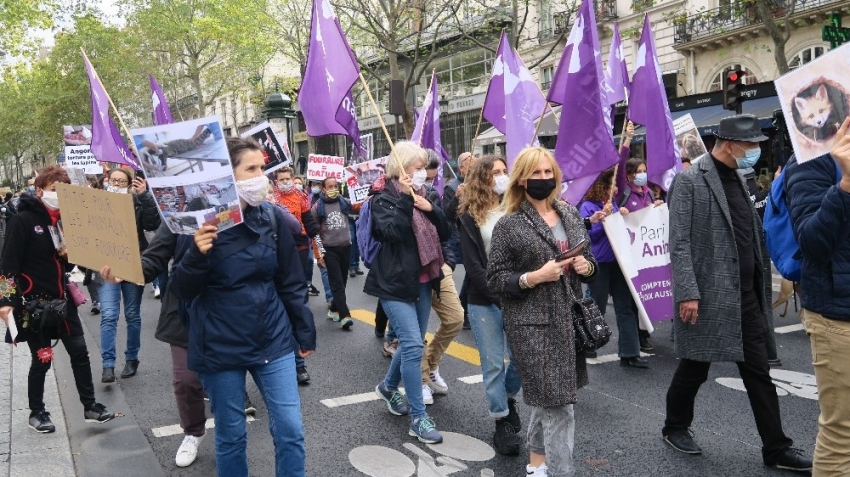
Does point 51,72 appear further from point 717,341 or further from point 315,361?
point 717,341

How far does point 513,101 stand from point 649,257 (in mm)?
2023

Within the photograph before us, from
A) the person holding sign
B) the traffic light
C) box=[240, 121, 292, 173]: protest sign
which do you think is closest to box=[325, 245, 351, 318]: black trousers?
box=[240, 121, 292, 173]: protest sign

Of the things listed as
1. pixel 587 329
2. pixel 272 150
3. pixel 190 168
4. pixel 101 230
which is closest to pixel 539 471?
pixel 587 329

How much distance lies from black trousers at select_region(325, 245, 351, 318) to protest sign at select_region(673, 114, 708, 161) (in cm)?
391

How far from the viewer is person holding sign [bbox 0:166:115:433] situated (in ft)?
16.3

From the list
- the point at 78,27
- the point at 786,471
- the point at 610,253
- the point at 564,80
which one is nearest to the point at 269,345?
the point at 786,471

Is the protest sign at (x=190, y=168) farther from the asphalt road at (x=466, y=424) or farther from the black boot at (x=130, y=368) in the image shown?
the black boot at (x=130, y=368)

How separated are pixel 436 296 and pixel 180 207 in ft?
8.82

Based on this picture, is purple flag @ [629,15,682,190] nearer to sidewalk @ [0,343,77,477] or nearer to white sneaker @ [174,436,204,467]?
white sneaker @ [174,436,204,467]

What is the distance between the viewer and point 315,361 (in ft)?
23.4

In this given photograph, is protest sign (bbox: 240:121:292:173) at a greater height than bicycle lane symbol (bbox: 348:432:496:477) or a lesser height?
greater

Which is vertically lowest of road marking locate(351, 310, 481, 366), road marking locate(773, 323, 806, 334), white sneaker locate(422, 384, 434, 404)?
road marking locate(773, 323, 806, 334)

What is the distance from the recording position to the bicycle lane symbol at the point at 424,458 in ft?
14.1

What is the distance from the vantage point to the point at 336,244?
29.2ft
